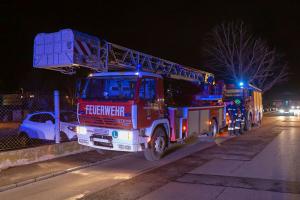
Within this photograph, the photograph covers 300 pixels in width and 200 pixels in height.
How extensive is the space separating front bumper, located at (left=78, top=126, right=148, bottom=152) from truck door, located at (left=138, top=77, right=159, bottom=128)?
0.41 metres

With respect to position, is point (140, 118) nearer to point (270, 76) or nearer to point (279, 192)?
point (279, 192)

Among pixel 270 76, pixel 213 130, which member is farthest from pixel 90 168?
pixel 270 76

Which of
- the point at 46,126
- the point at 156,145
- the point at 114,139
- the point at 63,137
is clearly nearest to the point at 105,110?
the point at 114,139

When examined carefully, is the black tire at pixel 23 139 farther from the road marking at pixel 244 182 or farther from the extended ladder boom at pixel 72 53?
the road marking at pixel 244 182

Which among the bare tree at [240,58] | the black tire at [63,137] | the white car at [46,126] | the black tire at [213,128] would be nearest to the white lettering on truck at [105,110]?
the white car at [46,126]

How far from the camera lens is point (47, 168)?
8.88 metres

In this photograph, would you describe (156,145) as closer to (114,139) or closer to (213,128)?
(114,139)

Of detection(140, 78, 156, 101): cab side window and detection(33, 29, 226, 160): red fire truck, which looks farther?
detection(140, 78, 156, 101): cab side window

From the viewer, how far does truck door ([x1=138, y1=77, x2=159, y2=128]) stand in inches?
369

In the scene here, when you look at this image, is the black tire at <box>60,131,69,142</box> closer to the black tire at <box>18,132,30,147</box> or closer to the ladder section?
the black tire at <box>18,132,30,147</box>

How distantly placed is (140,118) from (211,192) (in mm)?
3143

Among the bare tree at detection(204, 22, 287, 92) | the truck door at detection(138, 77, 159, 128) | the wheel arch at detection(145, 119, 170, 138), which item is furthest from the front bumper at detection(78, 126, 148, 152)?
the bare tree at detection(204, 22, 287, 92)

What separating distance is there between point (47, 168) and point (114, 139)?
184cm

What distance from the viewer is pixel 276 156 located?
1088 centimetres
